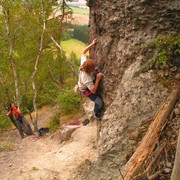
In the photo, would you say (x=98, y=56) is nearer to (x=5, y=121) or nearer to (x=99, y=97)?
(x=99, y=97)

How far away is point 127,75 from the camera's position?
27.0ft

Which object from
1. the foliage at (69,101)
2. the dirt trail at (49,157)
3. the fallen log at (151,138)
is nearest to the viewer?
the fallen log at (151,138)

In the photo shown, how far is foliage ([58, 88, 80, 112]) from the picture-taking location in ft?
68.6

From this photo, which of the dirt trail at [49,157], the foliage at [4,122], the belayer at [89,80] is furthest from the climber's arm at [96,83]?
the foliage at [4,122]

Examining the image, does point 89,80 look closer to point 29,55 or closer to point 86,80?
point 86,80

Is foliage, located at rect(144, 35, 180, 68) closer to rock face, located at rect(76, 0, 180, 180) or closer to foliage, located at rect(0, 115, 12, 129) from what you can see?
rock face, located at rect(76, 0, 180, 180)

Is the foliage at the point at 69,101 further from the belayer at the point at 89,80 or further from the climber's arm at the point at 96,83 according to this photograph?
the climber's arm at the point at 96,83

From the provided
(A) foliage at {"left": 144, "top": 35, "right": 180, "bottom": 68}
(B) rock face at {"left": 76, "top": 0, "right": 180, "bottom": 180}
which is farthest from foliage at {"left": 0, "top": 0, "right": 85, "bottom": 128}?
(A) foliage at {"left": 144, "top": 35, "right": 180, "bottom": 68}

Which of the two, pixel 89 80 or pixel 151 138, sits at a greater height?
pixel 151 138

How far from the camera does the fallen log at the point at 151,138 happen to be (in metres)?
6.27

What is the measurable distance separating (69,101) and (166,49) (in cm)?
1425

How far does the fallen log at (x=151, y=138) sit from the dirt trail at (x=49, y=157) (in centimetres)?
365

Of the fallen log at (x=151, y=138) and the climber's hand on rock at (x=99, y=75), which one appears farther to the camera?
the climber's hand on rock at (x=99, y=75)

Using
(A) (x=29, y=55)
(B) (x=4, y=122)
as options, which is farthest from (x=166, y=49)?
(B) (x=4, y=122)
